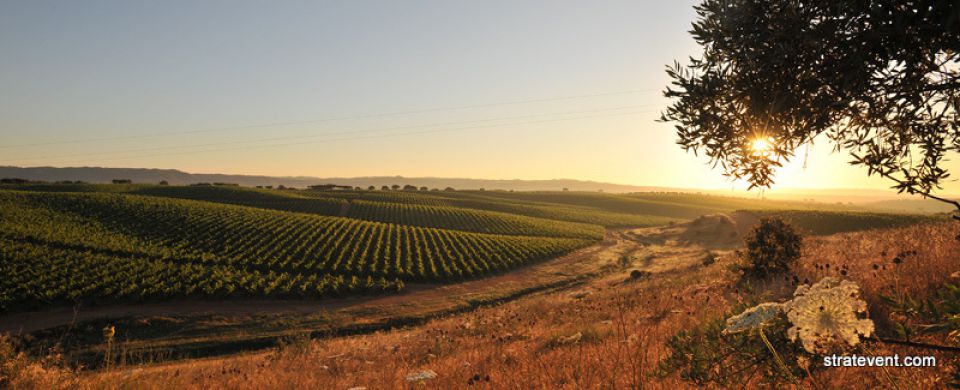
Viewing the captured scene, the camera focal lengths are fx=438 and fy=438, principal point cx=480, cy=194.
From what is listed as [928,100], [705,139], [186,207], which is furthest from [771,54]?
[186,207]

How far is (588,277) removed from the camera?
42781mm

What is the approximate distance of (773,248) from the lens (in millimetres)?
16578

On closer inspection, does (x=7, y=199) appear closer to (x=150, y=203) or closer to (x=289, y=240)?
(x=150, y=203)

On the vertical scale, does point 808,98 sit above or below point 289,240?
above

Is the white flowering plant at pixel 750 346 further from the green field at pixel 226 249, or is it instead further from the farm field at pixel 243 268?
the green field at pixel 226 249

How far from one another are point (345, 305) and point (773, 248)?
26.1 metres

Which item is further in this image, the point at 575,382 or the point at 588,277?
the point at 588,277

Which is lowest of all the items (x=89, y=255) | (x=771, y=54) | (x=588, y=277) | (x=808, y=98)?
(x=588, y=277)

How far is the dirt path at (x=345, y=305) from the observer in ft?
85.0

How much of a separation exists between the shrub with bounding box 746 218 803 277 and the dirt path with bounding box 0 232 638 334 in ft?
66.0

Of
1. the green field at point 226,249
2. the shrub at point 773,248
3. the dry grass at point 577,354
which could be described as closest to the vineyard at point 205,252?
the green field at point 226,249

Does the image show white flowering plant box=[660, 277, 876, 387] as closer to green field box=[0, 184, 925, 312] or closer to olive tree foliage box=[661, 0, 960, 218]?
olive tree foliage box=[661, 0, 960, 218]

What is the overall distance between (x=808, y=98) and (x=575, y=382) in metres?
5.24

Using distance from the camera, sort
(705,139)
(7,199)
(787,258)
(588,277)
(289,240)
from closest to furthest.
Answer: (705,139) < (787,258) < (588,277) < (289,240) < (7,199)
